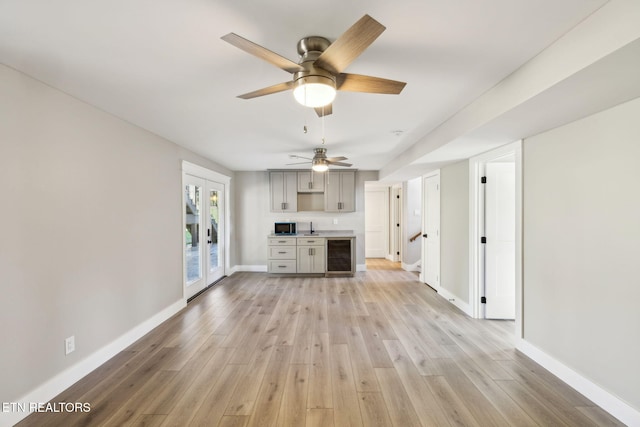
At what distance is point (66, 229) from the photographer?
220 centimetres

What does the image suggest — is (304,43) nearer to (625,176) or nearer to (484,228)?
(625,176)

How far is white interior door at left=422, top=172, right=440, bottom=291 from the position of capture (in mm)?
4777

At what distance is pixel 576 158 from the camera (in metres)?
2.17

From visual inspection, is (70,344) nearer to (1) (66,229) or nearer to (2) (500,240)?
(1) (66,229)

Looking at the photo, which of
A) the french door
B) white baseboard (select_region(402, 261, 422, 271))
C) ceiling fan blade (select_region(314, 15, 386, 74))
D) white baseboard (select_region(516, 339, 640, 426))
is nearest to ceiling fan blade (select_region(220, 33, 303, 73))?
ceiling fan blade (select_region(314, 15, 386, 74))

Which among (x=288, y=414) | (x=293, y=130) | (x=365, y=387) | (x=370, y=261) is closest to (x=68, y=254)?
(x=288, y=414)

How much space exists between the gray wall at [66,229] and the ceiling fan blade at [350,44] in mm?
2141

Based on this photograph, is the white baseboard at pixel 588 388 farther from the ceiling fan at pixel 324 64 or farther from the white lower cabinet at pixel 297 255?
the white lower cabinet at pixel 297 255

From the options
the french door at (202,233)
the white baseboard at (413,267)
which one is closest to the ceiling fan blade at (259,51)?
the french door at (202,233)

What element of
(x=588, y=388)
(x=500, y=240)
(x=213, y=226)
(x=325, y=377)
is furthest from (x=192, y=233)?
(x=588, y=388)

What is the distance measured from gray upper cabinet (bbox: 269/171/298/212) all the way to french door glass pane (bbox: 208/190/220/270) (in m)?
1.22

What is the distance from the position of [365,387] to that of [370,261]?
5.56 m

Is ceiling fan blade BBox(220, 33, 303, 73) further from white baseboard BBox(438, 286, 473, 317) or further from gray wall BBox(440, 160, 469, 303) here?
white baseboard BBox(438, 286, 473, 317)

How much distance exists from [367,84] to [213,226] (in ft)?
15.5
